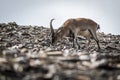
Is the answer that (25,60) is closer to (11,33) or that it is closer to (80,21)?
(80,21)

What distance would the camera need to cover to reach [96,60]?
784cm

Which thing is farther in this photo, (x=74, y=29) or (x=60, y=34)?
(x=74, y=29)

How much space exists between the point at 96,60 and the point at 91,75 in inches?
43.3

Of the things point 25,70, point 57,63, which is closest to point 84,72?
point 57,63

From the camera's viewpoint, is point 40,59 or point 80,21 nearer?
point 40,59

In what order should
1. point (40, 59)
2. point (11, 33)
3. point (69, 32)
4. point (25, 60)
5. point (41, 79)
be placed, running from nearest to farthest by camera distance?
point (41, 79)
point (25, 60)
point (40, 59)
point (69, 32)
point (11, 33)

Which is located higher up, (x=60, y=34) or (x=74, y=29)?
(x=74, y=29)

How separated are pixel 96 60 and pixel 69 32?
12571 millimetres

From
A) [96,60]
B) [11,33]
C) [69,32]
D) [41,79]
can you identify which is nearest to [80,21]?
[69,32]

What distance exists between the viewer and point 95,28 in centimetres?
2130

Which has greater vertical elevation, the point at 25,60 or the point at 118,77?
the point at 25,60

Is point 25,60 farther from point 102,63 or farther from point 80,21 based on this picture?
point 80,21

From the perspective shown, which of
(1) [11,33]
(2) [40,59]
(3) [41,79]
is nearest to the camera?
(3) [41,79]

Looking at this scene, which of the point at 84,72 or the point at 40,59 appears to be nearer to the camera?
the point at 84,72
